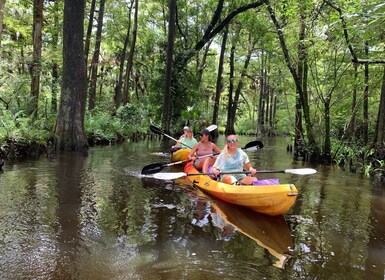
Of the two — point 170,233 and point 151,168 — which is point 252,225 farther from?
point 151,168

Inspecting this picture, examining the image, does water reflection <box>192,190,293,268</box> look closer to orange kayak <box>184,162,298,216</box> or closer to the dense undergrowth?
orange kayak <box>184,162,298,216</box>

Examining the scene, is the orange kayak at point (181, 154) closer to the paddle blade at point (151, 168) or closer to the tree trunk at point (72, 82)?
the paddle blade at point (151, 168)

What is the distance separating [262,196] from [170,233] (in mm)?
1606

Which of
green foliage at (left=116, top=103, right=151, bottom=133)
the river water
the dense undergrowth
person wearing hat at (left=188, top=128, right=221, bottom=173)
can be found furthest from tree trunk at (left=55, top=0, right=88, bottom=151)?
green foliage at (left=116, top=103, right=151, bottom=133)

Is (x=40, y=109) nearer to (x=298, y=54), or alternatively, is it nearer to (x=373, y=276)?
(x=298, y=54)

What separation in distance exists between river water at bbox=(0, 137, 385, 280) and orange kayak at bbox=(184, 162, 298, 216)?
16 centimetres

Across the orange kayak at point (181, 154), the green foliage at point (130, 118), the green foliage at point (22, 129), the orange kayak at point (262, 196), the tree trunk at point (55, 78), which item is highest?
the tree trunk at point (55, 78)

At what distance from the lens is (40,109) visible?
14.9m

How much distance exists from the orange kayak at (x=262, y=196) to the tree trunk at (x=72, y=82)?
7049 mm

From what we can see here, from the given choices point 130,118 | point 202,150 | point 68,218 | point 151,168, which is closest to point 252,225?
point 68,218

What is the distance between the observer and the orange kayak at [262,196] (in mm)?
5312

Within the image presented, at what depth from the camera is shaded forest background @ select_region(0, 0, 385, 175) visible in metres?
10.7

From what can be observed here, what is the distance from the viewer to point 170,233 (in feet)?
15.7

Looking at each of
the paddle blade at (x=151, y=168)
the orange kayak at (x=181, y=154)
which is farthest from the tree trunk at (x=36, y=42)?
the paddle blade at (x=151, y=168)
